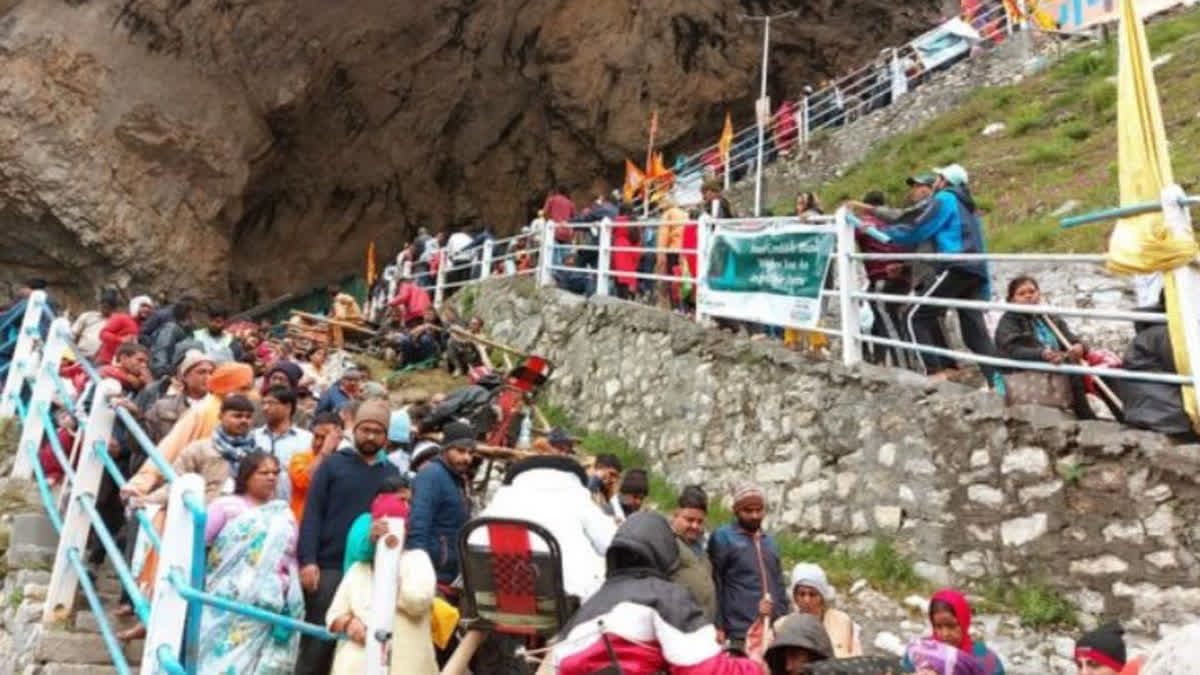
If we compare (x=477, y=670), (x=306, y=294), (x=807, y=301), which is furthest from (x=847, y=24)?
(x=477, y=670)

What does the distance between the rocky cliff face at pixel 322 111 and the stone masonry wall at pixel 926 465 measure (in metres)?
11.3

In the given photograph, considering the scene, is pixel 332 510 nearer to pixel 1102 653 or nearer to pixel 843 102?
pixel 1102 653

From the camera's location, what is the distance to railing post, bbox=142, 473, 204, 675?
12.9ft

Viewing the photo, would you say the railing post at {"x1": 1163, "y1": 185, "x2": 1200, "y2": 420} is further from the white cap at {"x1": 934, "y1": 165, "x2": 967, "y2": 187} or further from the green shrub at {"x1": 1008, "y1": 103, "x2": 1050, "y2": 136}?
the green shrub at {"x1": 1008, "y1": 103, "x2": 1050, "y2": 136}

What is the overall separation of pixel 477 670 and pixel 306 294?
18.9 metres

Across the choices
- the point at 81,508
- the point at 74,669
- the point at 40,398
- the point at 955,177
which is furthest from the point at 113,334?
the point at 955,177

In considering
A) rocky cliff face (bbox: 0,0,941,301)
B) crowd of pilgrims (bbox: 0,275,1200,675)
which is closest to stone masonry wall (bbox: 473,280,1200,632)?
crowd of pilgrims (bbox: 0,275,1200,675)

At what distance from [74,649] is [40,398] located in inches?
91.9

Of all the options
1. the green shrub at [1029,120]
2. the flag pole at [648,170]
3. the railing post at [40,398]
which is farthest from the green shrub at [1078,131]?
the railing post at [40,398]

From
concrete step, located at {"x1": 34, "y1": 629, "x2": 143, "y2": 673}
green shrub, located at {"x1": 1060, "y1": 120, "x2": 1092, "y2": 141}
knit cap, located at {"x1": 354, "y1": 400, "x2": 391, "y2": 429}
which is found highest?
green shrub, located at {"x1": 1060, "y1": 120, "x2": 1092, "y2": 141}

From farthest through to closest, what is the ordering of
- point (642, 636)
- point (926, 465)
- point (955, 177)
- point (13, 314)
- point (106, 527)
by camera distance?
point (13, 314)
point (955, 177)
point (926, 465)
point (106, 527)
point (642, 636)

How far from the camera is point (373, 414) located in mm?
5270

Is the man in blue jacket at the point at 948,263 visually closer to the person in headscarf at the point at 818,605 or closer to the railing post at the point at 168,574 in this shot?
the person in headscarf at the point at 818,605

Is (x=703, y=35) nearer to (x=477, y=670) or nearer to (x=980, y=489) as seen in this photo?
(x=980, y=489)
